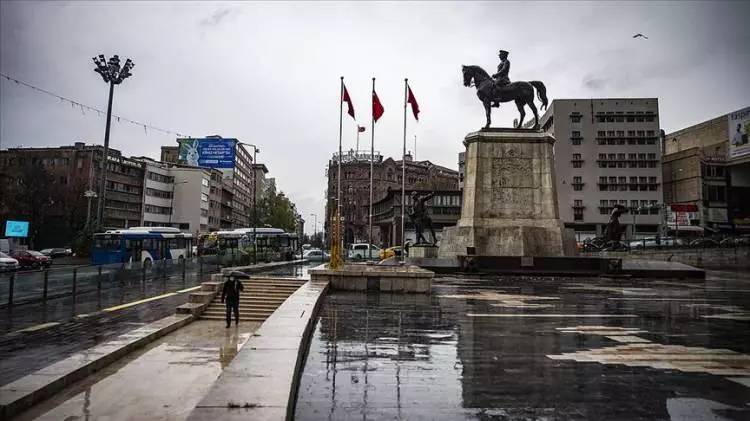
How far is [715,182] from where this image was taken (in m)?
68.8

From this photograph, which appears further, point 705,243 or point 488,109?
point 705,243

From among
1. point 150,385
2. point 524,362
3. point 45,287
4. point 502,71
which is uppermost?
point 502,71

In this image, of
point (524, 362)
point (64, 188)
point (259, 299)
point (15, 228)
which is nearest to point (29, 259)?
point (15, 228)

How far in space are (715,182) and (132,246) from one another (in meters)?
75.7

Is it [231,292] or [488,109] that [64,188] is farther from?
[231,292]

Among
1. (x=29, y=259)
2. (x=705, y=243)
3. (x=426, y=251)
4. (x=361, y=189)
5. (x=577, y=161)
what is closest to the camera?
(x=426, y=251)

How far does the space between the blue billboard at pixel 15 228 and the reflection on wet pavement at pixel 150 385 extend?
46.1 m

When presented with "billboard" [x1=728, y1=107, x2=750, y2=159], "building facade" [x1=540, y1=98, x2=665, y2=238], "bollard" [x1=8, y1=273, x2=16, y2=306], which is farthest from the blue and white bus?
"billboard" [x1=728, y1=107, x2=750, y2=159]

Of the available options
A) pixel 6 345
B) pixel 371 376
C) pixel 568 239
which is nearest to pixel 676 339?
pixel 371 376

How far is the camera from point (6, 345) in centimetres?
971

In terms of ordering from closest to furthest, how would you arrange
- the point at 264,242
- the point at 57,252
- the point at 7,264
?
1. the point at 7,264
2. the point at 264,242
3. the point at 57,252

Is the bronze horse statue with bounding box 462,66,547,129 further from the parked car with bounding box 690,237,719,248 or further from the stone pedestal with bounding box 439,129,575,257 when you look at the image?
the parked car with bounding box 690,237,719,248

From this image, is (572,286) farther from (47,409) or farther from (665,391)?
(47,409)

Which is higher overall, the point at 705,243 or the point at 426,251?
the point at 705,243
